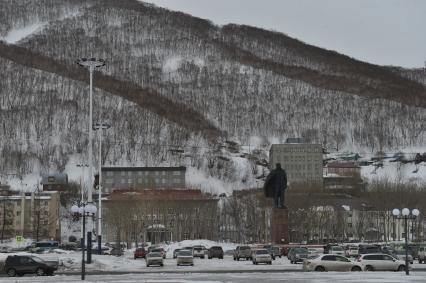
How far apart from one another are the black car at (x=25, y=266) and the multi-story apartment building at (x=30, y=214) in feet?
312

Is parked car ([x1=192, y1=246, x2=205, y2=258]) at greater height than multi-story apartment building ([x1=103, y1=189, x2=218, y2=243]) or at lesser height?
lesser

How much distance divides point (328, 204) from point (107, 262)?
114893mm

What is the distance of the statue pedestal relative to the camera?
2689 inches

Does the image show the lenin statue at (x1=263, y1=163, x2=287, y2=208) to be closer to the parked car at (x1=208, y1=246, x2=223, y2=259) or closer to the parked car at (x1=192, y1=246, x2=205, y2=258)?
the parked car at (x1=208, y1=246, x2=223, y2=259)

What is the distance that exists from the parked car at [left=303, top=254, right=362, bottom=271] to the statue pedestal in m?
21.4

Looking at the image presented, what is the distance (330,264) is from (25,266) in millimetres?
20339

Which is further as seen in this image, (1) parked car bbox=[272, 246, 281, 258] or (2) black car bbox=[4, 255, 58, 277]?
(1) parked car bbox=[272, 246, 281, 258]

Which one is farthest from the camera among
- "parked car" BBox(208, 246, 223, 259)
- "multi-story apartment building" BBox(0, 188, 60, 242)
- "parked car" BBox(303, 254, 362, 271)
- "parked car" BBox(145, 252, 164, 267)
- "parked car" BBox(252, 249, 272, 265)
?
"multi-story apartment building" BBox(0, 188, 60, 242)

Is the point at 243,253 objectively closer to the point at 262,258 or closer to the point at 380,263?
the point at 262,258

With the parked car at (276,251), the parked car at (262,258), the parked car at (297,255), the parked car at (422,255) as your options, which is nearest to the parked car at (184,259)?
the parked car at (262,258)

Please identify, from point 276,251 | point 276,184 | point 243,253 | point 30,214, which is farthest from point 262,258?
point 30,214

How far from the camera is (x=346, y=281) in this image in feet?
109

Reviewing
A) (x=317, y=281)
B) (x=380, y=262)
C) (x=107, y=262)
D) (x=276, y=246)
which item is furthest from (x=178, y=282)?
(x=276, y=246)

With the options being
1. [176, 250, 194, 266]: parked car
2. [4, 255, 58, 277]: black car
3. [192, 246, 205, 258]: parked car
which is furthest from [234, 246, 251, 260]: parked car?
[4, 255, 58, 277]: black car
